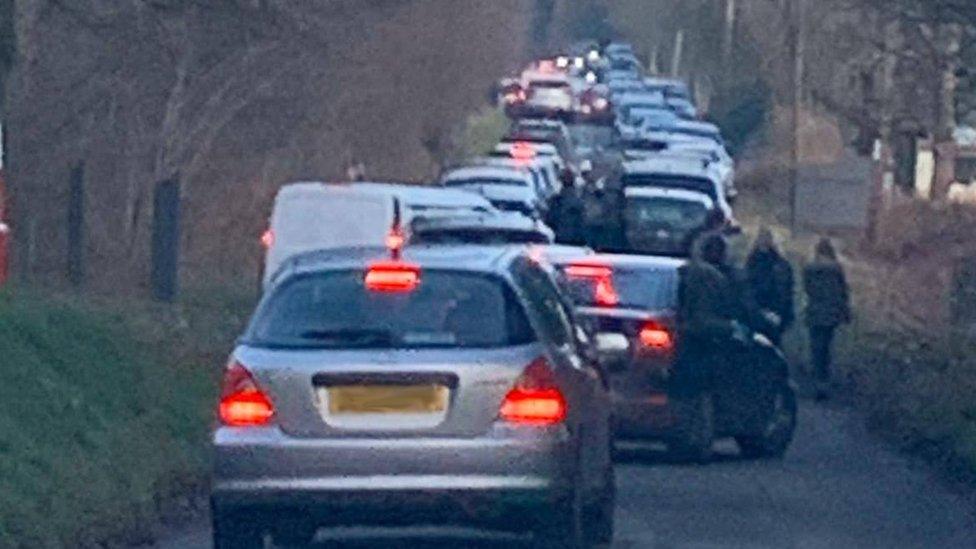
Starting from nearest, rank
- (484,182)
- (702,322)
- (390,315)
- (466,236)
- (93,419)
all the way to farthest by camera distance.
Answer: (390,315), (93,419), (702,322), (466,236), (484,182)

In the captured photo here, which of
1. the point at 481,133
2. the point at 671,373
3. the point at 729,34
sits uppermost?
the point at 729,34

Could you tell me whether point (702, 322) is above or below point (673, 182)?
above

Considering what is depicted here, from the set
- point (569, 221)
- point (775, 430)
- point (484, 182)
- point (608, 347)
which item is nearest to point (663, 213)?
point (484, 182)

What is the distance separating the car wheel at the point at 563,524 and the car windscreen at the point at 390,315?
2.46 feet

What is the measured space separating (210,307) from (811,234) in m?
21.5

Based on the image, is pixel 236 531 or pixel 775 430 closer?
pixel 236 531

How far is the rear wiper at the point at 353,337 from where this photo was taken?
46.5 ft

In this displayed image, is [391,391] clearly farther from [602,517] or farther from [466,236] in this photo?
[466,236]

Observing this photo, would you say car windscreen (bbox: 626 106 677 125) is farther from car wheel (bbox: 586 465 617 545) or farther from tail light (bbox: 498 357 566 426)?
tail light (bbox: 498 357 566 426)

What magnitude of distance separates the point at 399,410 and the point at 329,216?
42.8 ft

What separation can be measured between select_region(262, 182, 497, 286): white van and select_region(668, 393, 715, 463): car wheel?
5.38 metres

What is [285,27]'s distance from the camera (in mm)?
29891

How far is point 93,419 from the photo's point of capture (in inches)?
708

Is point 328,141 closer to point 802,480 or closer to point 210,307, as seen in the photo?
point 210,307
